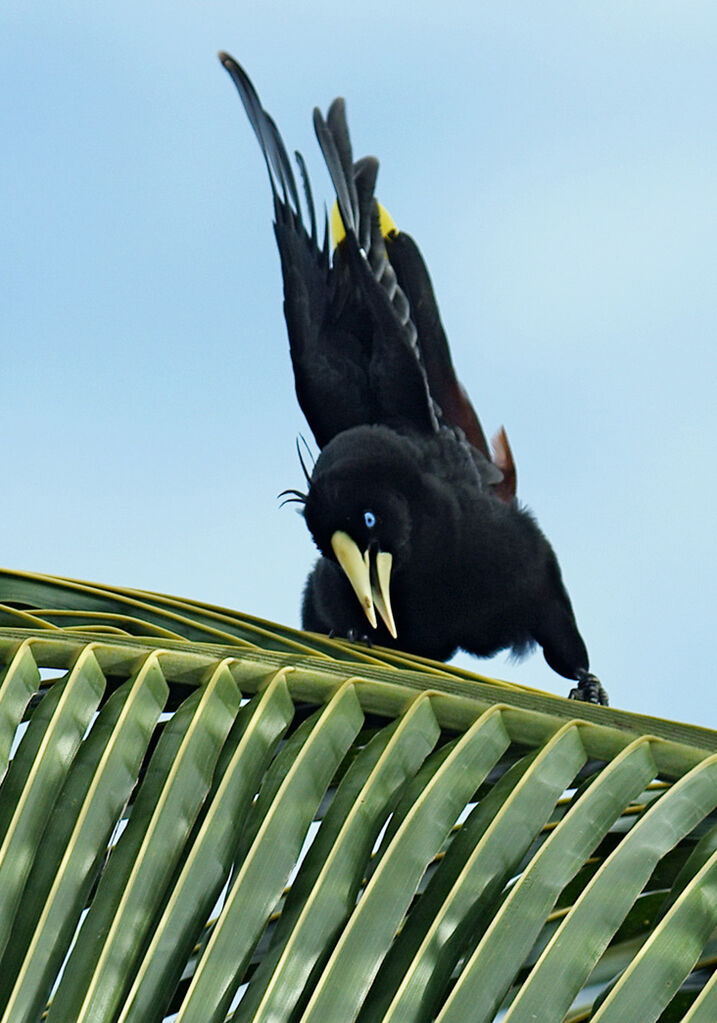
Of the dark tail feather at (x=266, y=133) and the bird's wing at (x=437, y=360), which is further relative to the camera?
the bird's wing at (x=437, y=360)

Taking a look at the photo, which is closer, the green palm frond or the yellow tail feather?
the green palm frond

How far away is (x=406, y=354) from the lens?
3.74 metres

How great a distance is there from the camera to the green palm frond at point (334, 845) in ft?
3.45

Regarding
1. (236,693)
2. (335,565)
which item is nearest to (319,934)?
(236,693)

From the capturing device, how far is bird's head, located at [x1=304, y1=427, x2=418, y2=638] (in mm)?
3418

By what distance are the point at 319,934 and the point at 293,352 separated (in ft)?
9.71

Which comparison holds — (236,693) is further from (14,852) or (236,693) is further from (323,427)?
(323,427)

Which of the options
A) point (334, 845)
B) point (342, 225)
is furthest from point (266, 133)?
point (334, 845)

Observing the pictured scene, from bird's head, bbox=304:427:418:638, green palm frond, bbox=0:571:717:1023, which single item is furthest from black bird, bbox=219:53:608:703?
green palm frond, bbox=0:571:717:1023

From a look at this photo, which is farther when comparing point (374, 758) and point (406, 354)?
point (406, 354)

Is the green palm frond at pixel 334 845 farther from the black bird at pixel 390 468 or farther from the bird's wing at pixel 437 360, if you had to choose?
the bird's wing at pixel 437 360

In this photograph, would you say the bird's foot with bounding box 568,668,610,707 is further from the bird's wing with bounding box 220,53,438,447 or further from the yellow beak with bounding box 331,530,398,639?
the bird's wing with bounding box 220,53,438,447

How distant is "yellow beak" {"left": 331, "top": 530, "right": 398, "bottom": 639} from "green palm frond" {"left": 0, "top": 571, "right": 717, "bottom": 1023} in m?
1.89

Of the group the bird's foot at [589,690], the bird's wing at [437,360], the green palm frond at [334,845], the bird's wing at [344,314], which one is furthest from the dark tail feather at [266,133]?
the green palm frond at [334,845]
